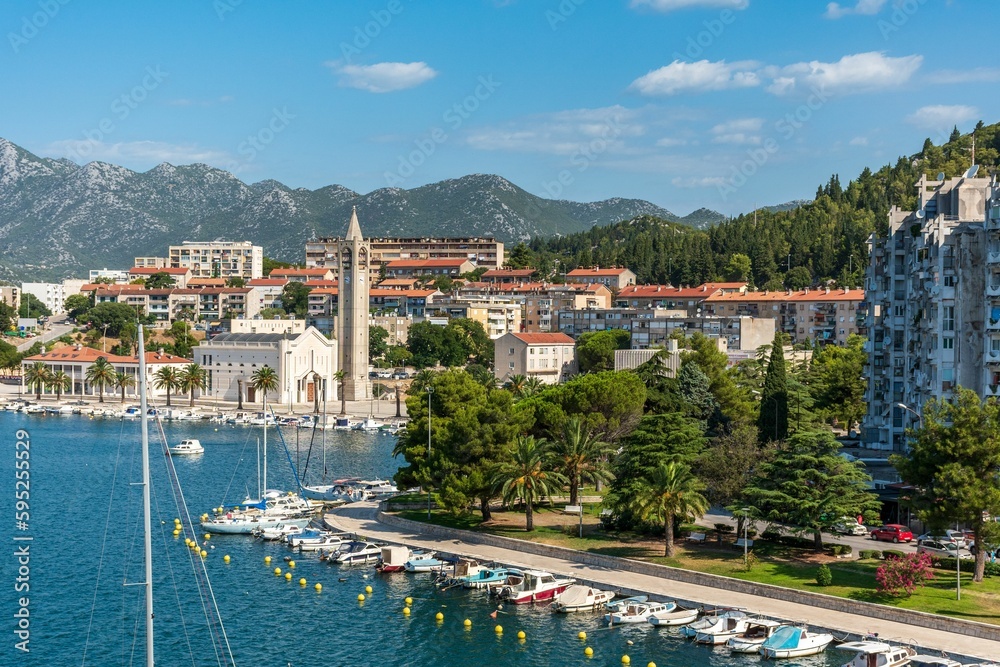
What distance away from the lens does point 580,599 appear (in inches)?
1670

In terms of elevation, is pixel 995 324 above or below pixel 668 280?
below

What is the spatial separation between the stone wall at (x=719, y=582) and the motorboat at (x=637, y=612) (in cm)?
288

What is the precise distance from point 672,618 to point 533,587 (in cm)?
615

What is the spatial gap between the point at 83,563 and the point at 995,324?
144 feet

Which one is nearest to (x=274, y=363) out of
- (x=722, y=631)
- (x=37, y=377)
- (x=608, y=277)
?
(x=37, y=377)

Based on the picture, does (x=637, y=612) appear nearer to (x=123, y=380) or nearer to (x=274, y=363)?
(x=274, y=363)

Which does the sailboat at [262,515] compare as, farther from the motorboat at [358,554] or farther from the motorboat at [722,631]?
the motorboat at [722,631]

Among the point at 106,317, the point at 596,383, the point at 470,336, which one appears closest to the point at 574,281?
the point at 470,336

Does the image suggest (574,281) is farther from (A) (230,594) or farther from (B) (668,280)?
(A) (230,594)

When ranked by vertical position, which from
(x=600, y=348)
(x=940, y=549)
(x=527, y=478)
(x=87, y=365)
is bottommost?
(x=940, y=549)

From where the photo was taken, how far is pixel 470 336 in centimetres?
16000

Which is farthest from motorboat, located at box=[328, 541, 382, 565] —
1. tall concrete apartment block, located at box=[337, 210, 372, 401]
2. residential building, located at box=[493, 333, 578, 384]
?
tall concrete apartment block, located at box=[337, 210, 372, 401]

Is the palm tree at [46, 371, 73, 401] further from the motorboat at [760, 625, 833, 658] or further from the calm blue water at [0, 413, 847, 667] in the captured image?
the motorboat at [760, 625, 833, 658]

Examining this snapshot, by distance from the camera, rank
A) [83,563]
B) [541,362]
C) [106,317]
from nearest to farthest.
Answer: [83,563], [541,362], [106,317]
